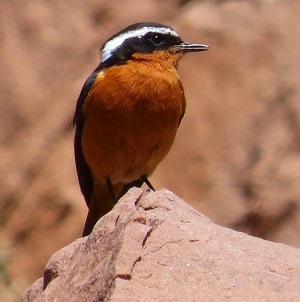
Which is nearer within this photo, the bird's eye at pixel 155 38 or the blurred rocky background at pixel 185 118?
the bird's eye at pixel 155 38

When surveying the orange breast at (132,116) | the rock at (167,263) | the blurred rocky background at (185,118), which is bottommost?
the rock at (167,263)

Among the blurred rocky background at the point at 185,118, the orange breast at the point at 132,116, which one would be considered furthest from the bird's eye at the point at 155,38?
the blurred rocky background at the point at 185,118

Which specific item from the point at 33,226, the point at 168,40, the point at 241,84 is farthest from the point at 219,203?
the point at 168,40

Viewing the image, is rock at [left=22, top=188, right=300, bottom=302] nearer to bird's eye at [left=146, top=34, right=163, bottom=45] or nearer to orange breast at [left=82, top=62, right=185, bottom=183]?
orange breast at [left=82, top=62, right=185, bottom=183]

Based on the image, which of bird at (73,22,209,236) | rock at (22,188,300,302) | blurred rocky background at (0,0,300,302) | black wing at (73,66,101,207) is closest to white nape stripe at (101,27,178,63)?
bird at (73,22,209,236)

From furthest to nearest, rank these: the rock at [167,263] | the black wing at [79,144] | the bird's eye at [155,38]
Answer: the bird's eye at [155,38] < the black wing at [79,144] < the rock at [167,263]

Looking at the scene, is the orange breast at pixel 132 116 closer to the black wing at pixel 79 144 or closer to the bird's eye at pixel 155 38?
the black wing at pixel 79 144

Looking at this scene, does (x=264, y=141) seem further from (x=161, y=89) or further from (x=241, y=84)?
(x=161, y=89)

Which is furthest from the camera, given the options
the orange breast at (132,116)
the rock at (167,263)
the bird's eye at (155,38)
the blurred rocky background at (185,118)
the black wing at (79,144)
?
the blurred rocky background at (185,118)
